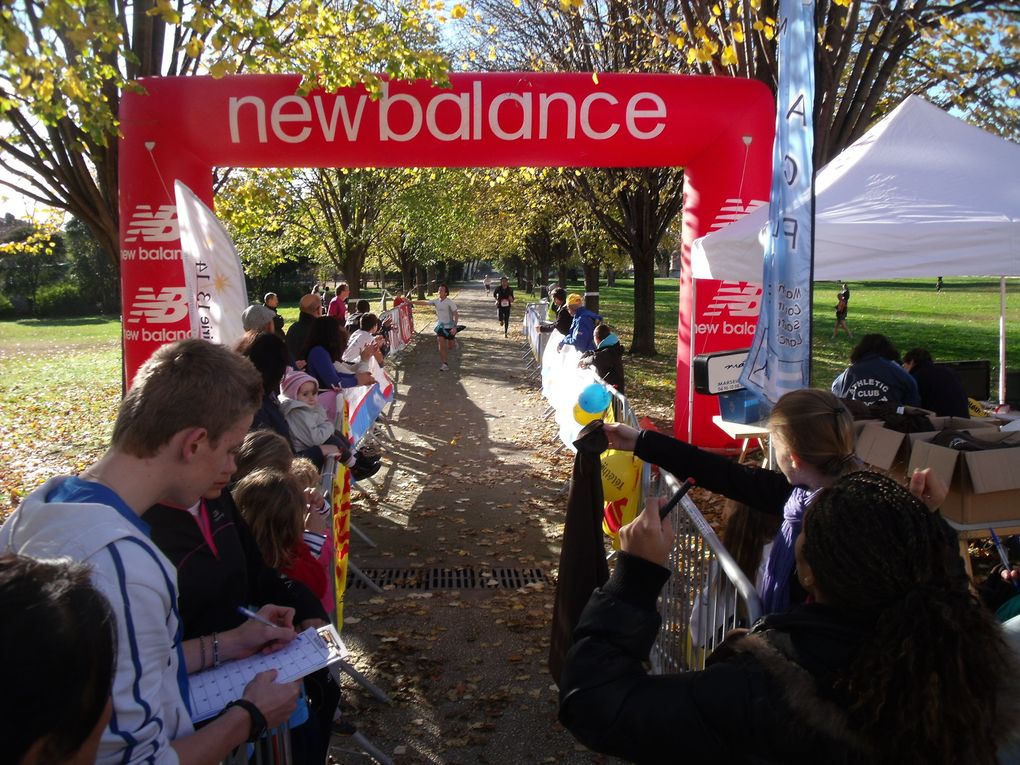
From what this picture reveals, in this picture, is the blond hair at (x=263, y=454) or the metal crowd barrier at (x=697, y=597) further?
the blond hair at (x=263, y=454)

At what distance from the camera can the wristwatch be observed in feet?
6.33

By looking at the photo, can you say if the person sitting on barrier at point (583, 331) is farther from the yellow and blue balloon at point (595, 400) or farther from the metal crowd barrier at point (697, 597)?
the metal crowd barrier at point (697, 597)

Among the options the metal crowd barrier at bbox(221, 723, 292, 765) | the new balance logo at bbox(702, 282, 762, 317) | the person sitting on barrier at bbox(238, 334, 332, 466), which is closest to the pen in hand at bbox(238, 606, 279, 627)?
the metal crowd barrier at bbox(221, 723, 292, 765)

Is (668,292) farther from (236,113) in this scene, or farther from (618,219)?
(236,113)

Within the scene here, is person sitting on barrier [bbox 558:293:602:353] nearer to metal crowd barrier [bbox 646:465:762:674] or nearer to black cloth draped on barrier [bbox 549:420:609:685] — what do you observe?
metal crowd barrier [bbox 646:465:762:674]

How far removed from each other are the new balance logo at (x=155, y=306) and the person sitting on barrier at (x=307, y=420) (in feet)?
10.5

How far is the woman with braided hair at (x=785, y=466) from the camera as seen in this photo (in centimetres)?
269

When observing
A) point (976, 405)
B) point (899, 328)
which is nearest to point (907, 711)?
point (976, 405)

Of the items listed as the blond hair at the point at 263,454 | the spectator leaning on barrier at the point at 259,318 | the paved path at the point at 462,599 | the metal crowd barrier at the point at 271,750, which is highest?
the spectator leaning on barrier at the point at 259,318

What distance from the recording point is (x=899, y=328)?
25406 mm

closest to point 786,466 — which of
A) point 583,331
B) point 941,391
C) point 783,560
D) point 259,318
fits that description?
point 783,560

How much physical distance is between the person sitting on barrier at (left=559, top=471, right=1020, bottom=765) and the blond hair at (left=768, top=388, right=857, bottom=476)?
1.07m

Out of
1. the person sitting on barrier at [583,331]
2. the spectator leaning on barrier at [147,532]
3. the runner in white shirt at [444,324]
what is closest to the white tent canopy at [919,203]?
the spectator leaning on barrier at [147,532]

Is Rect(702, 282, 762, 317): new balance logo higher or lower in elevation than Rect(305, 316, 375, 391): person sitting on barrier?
higher
